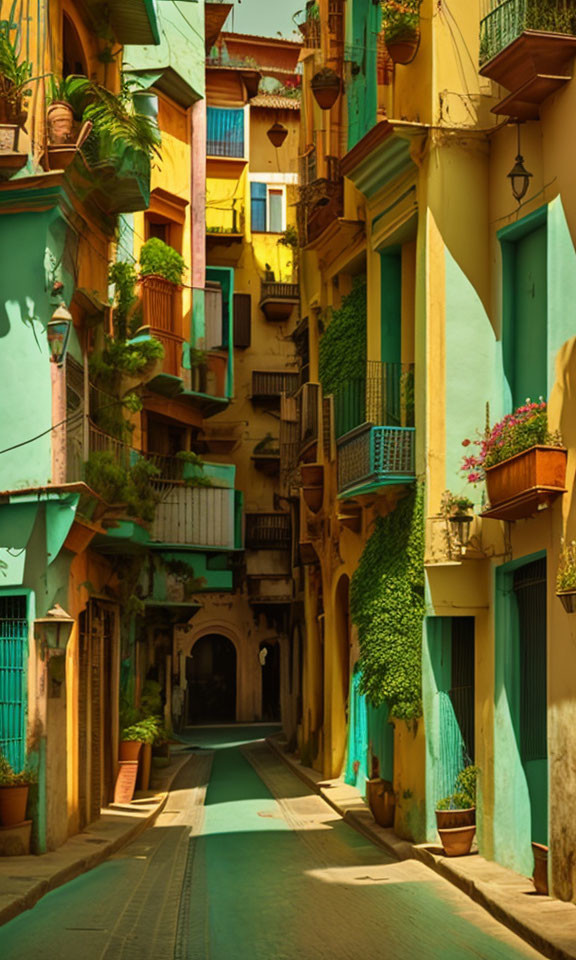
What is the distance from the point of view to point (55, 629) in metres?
18.7

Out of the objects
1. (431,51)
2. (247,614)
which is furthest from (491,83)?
(247,614)

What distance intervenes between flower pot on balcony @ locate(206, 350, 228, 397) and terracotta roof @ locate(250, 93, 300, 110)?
14.9 m

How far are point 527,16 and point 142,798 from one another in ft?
48.3

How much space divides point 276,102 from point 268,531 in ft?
43.3

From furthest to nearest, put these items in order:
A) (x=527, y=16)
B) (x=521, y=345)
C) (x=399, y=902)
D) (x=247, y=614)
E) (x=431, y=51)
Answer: (x=247, y=614)
(x=431, y=51)
(x=521, y=345)
(x=527, y=16)
(x=399, y=902)

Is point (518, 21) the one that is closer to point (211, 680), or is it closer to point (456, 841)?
point (456, 841)


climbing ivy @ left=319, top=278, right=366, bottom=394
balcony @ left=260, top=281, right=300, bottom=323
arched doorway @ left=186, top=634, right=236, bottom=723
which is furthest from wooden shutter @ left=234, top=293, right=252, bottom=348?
climbing ivy @ left=319, top=278, right=366, bottom=394

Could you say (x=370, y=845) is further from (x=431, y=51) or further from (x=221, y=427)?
(x=221, y=427)

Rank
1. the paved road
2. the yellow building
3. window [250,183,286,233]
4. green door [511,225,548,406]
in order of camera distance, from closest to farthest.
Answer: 1. the paved road
2. the yellow building
3. green door [511,225,548,406]
4. window [250,183,286,233]

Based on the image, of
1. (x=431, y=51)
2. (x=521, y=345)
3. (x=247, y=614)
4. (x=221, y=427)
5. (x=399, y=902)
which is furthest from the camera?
(x=247, y=614)

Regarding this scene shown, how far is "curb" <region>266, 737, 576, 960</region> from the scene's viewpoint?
487 inches

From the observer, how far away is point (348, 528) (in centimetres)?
2611

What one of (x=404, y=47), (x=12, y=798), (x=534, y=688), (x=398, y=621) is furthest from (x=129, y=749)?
(x=404, y=47)

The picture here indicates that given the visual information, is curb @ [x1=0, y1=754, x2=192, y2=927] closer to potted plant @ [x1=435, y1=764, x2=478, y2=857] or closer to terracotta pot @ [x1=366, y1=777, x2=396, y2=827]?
terracotta pot @ [x1=366, y1=777, x2=396, y2=827]
